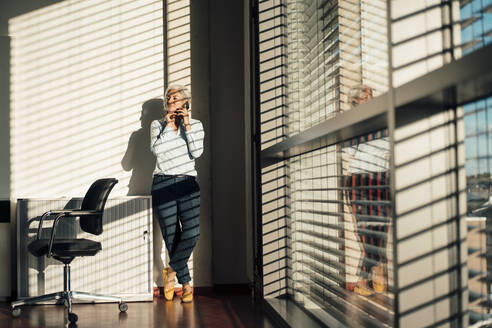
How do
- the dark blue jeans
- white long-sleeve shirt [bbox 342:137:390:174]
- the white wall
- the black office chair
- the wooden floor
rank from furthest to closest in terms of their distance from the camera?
the white wall → the dark blue jeans → the black office chair → the wooden floor → white long-sleeve shirt [bbox 342:137:390:174]

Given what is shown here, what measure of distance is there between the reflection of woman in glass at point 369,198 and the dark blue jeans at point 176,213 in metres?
2.23

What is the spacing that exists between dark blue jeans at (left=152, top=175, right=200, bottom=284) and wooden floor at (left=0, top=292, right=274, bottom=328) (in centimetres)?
34

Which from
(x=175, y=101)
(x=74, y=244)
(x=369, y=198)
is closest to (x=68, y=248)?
(x=74, y=244)

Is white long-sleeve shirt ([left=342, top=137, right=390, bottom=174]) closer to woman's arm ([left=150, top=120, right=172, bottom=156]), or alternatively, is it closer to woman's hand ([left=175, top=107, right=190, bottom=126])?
woman's hand ([left=175, top=107, right=190, bottom=126])

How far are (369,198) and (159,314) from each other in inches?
89.3

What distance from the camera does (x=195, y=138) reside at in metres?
4.56

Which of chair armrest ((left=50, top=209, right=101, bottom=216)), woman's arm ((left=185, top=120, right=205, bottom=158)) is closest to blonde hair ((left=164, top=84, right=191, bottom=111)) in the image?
woman's arm ((left=185, top=120, right=205, bottom=158))

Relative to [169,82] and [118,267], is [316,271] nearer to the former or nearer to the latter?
[118,267]

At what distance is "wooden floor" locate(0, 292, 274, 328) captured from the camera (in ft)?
11.9

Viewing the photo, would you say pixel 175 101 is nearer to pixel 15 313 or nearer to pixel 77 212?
pixel 77 212

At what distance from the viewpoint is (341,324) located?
271cm

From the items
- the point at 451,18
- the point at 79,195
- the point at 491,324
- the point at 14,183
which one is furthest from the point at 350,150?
the point at 14,183

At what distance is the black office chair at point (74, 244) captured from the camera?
155 inches

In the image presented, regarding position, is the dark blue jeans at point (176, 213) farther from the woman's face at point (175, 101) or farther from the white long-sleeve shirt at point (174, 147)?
the woman's face at point (175, 101)
